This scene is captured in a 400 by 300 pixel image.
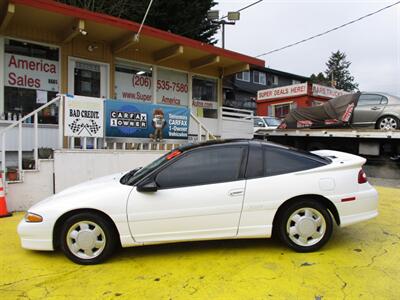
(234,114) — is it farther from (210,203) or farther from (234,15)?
(210,203)

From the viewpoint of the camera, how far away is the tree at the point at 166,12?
15.1 m

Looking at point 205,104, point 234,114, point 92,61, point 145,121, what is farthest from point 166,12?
point 145,121

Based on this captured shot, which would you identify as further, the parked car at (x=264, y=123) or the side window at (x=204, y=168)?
the parked car at (x=264, y=123)

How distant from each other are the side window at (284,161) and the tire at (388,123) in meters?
8.51

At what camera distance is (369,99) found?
12.3m

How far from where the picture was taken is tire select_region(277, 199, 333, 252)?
4.30m

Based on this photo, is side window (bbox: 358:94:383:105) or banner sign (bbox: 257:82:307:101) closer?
side window (bbox: 358:94:383:105)

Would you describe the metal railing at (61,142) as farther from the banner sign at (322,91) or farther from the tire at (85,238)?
the banner sign at (322,91)

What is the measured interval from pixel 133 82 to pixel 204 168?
6.42 metres

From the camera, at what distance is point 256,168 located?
14.4ft

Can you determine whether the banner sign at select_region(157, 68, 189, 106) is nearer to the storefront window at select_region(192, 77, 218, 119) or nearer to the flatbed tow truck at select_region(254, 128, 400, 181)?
the storefront window at select_region(192, 77, 218, 119)

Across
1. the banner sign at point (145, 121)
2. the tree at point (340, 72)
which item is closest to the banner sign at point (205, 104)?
the banner sign at point (145, 121)

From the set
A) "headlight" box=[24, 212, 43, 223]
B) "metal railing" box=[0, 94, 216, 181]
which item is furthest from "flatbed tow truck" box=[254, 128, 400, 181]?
"headlight" box=[24, 212, 43, 223]

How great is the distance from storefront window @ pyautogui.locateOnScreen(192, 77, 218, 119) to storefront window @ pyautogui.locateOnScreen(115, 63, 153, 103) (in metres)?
1.68
